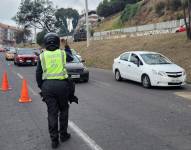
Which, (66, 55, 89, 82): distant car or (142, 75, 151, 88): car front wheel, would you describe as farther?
(66, 55, 89, 82): distant car

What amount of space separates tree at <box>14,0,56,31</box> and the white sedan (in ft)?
301

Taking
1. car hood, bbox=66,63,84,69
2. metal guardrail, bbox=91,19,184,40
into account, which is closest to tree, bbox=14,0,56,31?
metal guardrail, bbox=91,19,184,40

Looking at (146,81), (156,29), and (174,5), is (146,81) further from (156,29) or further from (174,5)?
(174,5)

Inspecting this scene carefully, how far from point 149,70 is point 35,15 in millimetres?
95652

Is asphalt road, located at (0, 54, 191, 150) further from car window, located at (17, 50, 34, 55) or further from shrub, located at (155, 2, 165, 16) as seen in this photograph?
shrub, located at (155, 2, 165, 16)

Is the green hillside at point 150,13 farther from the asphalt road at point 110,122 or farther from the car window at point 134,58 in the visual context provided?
the asphalt road at point 110,122

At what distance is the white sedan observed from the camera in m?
15.6

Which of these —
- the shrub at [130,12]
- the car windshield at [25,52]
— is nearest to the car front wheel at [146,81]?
the car windshield at [25,52]

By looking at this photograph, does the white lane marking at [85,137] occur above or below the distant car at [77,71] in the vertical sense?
below

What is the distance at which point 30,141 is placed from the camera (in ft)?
23.9

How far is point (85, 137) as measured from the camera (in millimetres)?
7527

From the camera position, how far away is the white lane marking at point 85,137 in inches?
270

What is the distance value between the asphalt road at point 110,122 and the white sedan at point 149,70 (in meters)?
1.22

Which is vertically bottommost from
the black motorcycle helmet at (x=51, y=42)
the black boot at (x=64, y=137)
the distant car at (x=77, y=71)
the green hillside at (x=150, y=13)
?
the black boot at (x=64, y=137)
